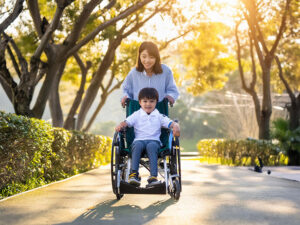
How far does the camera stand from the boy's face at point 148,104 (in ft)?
21.9

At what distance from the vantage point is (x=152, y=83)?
290 inches

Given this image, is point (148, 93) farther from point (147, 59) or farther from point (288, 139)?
point (288, 139)

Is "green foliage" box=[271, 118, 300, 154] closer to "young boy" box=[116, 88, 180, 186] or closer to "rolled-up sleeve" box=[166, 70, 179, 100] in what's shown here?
"rolled-up sleeve" box=[166, 70, 179, 100]

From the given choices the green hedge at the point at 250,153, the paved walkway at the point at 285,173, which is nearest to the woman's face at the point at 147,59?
the paved walkway at the point at 285,173

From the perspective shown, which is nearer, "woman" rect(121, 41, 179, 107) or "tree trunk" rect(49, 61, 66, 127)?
"woman" rect(121, 41, 179, 107)

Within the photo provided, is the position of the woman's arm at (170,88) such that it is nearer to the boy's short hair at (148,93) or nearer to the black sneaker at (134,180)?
the boy's short hair at (148,93)

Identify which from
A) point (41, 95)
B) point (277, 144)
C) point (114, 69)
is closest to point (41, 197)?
point (41, 95)

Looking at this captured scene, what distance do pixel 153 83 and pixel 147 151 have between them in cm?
131

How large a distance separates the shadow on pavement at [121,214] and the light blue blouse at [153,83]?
1.69 meters

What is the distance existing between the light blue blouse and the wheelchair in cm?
24

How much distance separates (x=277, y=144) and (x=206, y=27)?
5.81 metres

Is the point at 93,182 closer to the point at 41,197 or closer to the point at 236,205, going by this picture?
the point at 41,197

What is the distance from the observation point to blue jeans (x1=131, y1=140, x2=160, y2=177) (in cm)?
636

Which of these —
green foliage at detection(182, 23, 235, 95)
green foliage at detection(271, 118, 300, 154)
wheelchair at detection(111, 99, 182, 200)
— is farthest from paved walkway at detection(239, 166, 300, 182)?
green foliage at detection(182, 23, 235, 95)
